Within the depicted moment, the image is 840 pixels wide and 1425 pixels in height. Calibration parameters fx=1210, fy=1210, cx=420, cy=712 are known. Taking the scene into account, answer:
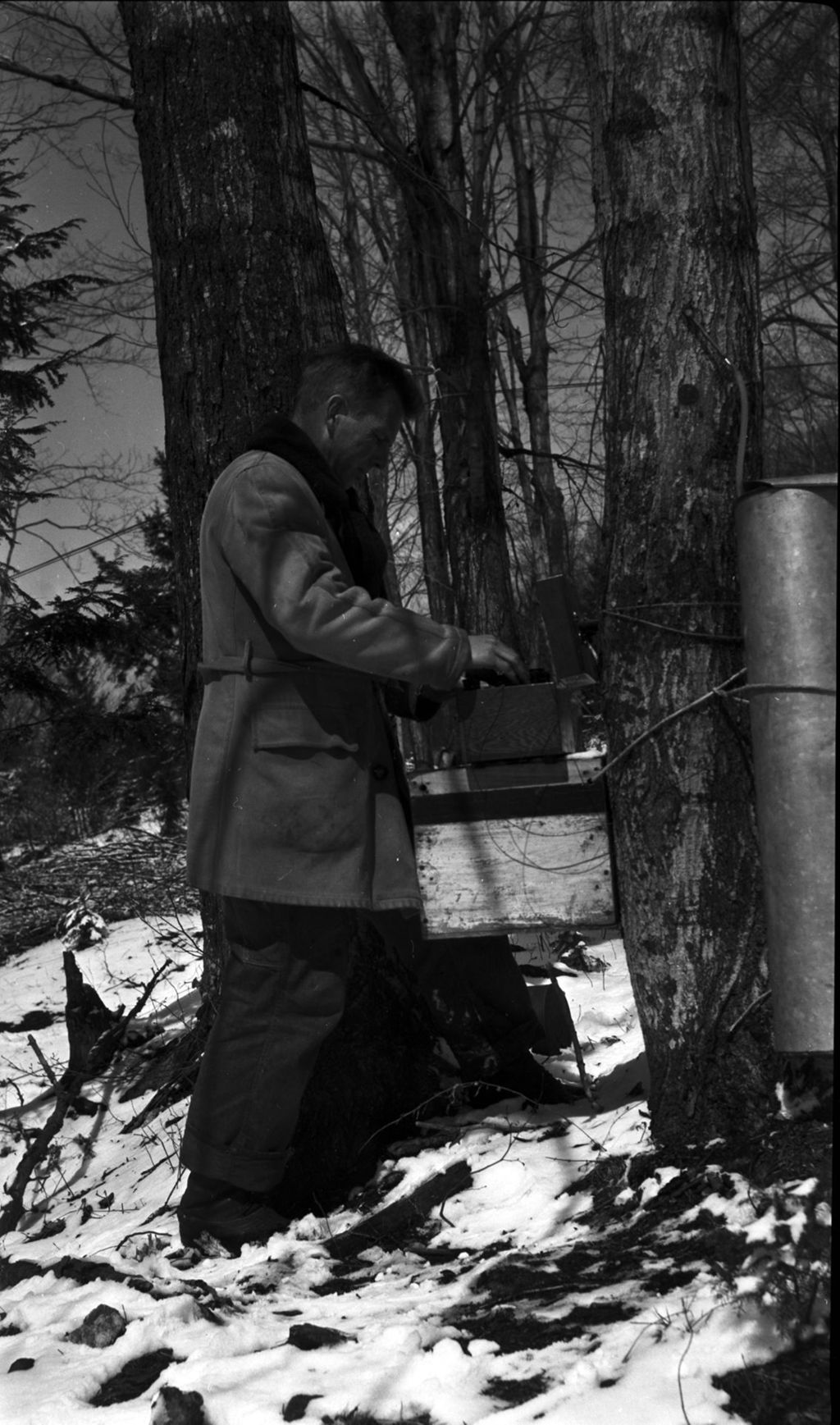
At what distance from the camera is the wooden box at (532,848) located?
271cm

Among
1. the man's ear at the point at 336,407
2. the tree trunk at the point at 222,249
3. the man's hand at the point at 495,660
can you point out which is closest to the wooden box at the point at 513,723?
the man's hand at the point at 495,660

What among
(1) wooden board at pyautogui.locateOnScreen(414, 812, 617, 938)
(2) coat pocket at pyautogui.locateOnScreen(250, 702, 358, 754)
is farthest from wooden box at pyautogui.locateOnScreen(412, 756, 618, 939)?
(2) coat pocket at pyautogui.locateOnScreen(250, 702, 358, 754)

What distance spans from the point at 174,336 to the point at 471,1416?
9.67 ft

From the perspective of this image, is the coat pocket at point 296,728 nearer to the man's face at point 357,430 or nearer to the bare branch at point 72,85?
the man's face at point 357,430

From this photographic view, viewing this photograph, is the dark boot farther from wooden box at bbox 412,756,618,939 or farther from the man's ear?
the man's ear

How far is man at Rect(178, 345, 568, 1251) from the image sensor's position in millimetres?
2760

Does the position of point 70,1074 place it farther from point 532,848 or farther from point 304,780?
point 532,848

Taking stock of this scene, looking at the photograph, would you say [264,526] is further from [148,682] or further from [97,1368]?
[148,682]

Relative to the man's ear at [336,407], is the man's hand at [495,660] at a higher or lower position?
lower

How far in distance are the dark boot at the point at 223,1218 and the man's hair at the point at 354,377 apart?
189cm

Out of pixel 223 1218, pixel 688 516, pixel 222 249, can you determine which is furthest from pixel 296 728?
pixel 222 249

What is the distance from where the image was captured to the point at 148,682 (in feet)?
37.6

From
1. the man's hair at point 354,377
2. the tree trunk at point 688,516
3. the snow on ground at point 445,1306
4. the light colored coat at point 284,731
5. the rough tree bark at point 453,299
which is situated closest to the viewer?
the snow on ground at point 445,1306

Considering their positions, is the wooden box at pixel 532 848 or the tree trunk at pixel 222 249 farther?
the tree trunk at pixel 222 249
